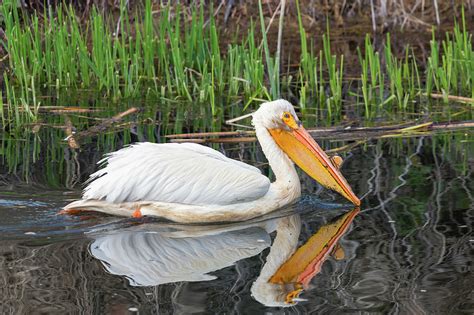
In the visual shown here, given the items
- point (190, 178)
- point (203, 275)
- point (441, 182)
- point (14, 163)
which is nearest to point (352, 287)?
point (203, 275)

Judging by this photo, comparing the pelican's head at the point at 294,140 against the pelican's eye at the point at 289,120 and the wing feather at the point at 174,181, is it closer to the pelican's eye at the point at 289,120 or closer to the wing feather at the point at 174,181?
the pelican's eye at the point at 289,120

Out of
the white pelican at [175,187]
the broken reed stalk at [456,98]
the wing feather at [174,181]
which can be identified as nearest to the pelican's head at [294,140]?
the white pelican at [175,187]

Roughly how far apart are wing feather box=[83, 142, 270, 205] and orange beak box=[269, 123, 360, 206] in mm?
477

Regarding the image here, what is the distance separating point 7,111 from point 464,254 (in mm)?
4643

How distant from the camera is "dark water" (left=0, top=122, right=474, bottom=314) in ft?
14.6

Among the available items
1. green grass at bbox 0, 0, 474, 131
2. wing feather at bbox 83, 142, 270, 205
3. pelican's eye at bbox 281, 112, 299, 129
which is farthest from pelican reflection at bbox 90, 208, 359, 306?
green grass at bbox 0, 0, 474, 131

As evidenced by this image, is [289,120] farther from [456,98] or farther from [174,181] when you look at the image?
[456,98]

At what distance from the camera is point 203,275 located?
4.86 m

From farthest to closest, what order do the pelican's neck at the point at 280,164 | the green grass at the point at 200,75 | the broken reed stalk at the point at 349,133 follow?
the green grass at the point at 200,75 < the broken reed stalk at the point at 349,133 < the pelican's neck at the point at 280,164

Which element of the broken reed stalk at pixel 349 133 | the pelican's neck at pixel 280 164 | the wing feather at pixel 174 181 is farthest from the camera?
the broken reed stalk at pixel 349 133

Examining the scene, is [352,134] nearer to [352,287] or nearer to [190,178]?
[190,178]

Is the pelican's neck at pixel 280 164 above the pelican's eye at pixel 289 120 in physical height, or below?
below

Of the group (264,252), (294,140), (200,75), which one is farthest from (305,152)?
(200,75)

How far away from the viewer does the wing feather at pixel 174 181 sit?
232 inches
